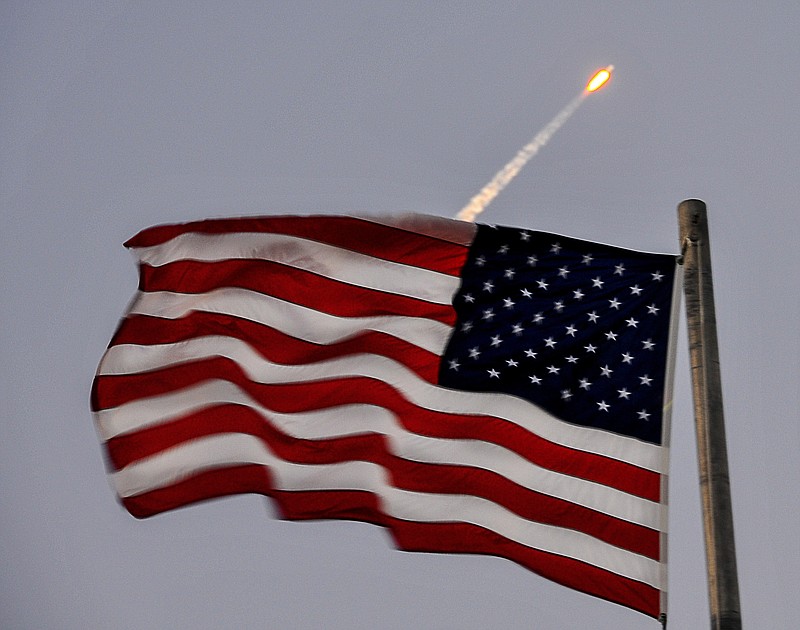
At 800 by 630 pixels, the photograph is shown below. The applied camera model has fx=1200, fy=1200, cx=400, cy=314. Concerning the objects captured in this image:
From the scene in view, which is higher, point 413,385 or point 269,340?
point 269,340

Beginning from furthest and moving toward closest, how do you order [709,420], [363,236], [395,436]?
[363,236], [395,436], [709,420]

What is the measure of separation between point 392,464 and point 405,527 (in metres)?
0.69

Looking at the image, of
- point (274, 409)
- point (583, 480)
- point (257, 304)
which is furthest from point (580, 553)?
point (257, 304)

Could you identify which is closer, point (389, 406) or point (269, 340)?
point (389, 406)

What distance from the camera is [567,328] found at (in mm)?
13094

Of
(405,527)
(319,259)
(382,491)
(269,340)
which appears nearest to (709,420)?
(405,527)

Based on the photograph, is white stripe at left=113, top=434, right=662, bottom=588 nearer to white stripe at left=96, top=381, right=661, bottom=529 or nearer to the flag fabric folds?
the flag fabric folds

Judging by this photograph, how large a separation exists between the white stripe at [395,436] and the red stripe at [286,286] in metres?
1.19

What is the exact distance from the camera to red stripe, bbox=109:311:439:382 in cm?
1345

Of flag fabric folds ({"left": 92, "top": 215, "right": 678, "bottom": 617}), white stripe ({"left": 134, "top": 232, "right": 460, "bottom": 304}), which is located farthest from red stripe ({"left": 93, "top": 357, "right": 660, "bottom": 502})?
white stripe ({"left": 134, "top": 232, "right": 460, "bottom": 304})

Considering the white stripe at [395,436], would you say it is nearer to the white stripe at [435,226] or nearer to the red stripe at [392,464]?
the red stripe at [392,464]

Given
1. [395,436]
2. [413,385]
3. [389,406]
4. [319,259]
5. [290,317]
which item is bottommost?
[395,436]

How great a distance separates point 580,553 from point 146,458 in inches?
194

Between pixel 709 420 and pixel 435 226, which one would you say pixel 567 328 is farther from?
pixel 709 420
